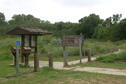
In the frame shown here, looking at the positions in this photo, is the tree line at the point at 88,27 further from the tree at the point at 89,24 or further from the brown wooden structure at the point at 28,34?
the brown wooden structure at the point at 28,34

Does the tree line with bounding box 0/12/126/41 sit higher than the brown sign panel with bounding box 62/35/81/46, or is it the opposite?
the tree line with bounding box 0/12/126/41

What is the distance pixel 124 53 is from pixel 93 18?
46.8m

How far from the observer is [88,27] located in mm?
59469

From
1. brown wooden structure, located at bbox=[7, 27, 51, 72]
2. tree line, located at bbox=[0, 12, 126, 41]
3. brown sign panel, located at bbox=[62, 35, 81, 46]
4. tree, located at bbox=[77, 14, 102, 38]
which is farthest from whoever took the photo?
tree, located at bbox=[77, 14, 102, 38]

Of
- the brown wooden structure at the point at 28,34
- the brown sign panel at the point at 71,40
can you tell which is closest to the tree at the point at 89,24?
the brown sign panel at the point at 71,40

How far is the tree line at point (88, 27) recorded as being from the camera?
159 ft

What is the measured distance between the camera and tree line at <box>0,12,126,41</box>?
48.5m

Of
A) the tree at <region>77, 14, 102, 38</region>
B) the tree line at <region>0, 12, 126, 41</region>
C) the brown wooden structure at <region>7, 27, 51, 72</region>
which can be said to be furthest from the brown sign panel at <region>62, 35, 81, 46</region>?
the tree at <region>77, 14, 102, 38</region>

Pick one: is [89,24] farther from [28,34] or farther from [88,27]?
[28,34]

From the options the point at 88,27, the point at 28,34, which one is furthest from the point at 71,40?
the point at 88,27

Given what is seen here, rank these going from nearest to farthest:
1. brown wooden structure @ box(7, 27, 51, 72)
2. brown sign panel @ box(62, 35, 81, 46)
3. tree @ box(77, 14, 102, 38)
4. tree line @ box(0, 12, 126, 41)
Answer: brown wooden structure @ box(7, 27, 51, 72), brown sign panel @ box(62, 35, 81, 46), tree line @ box(0, 12, 126, 41), tree @ box(77, 14, 102, 38)

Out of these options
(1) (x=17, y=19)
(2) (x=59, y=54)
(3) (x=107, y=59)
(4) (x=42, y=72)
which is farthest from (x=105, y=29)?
(4) (x=42, y=72)

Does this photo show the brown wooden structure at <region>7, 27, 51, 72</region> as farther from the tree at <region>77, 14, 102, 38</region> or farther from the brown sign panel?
the tree at <region>77, 14, 102, 38</region>

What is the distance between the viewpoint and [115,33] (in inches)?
1905
